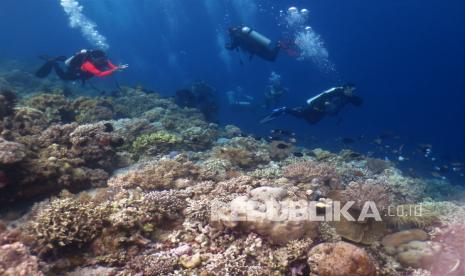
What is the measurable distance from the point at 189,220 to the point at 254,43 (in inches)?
588

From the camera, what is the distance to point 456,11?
6938cm

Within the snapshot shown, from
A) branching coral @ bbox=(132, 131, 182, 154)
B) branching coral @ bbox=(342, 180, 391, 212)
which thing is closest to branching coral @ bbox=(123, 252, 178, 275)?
branching coral @ bbox=(342, 180, 391, 212)

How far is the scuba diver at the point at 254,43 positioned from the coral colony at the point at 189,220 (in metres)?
11.2

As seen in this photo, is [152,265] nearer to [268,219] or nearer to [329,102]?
[268,219]

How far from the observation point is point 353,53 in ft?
341

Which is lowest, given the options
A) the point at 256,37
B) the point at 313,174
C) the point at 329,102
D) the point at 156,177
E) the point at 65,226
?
the point at 65,226

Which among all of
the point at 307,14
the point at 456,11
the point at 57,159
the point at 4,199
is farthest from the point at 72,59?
the point at 456,11

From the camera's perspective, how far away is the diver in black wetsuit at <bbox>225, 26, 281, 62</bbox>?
63.3ft

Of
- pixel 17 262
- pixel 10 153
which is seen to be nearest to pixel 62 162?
pixel 10 153

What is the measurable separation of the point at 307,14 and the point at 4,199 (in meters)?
80.6

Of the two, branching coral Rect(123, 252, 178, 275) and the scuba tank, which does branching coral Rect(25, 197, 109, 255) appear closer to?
branching coral Rect(123, 252, 178, 275)

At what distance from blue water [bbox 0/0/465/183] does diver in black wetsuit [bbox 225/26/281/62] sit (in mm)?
45454

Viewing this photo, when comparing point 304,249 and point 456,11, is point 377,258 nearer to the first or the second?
point 304,249

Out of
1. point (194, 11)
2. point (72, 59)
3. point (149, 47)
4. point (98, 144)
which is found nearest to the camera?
point (98, 144)
